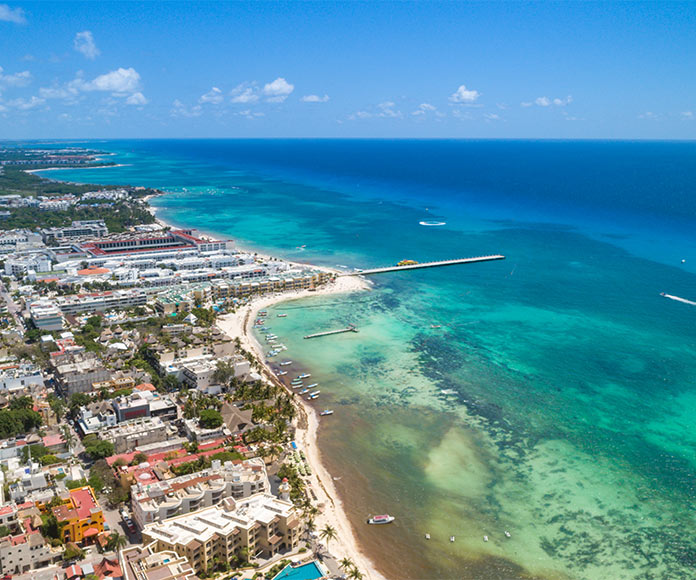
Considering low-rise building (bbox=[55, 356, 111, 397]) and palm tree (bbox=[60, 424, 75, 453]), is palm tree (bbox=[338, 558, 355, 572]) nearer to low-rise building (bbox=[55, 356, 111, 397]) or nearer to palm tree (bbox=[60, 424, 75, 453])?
palm tree (bbox=[60, 424, 75, 453])

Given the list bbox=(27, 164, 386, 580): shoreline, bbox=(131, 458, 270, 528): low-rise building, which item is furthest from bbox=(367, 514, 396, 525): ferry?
bbox=(131, 458, 270, 528): low-rise building

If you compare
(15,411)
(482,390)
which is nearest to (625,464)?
(482,390)


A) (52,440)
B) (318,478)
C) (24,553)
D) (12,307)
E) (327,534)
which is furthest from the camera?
(12,307)

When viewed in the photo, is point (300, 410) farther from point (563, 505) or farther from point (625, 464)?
point (625, 464)

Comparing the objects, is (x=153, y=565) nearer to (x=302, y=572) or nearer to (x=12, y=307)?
(x=302, y=572)

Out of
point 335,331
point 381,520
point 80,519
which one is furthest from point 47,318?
point 381,520

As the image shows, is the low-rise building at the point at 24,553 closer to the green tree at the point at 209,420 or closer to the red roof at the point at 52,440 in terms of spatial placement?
the red roof at the point at 52,440

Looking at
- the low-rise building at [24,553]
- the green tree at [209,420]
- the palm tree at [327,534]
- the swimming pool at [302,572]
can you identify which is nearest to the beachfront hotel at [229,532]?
the palm tree at [327,534]
